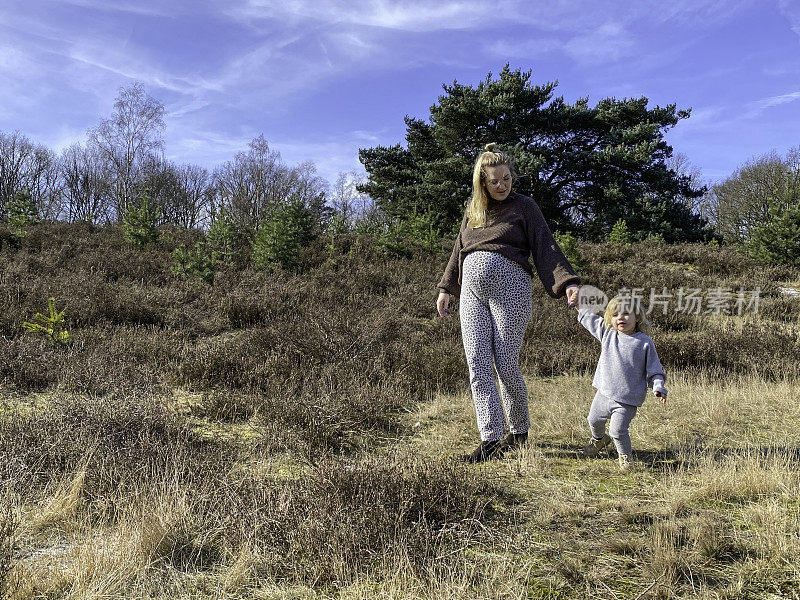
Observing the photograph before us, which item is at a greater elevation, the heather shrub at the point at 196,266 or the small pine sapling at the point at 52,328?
the heather shrub at the point at 196,266

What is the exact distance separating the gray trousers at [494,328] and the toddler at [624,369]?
0.46 metres

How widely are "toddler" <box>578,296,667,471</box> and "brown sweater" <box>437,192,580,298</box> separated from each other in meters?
0.33

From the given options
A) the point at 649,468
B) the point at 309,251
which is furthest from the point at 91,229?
the point at 649,468

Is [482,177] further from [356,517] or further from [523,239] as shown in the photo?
[356,517]

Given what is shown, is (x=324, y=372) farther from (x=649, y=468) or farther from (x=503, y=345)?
(x=649, y=468)

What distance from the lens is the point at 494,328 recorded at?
3.15 m

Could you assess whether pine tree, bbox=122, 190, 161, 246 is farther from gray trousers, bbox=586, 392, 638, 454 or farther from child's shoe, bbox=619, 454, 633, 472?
child's shoe, bbox=619, 454, 633, 472

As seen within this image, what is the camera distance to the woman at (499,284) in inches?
121

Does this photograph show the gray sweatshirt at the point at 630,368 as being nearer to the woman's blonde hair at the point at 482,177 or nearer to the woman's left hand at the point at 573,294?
the woman's left hand at the point at 573,294

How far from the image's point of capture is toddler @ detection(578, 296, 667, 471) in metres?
2.93

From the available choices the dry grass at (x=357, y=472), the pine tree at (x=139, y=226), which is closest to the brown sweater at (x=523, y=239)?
the dry grass at (x=357, y=472)

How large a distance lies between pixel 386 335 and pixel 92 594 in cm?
445

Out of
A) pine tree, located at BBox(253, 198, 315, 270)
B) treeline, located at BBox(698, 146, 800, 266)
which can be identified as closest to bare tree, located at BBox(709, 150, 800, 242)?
treeline, located at BBox(698, 146, 800, 266)

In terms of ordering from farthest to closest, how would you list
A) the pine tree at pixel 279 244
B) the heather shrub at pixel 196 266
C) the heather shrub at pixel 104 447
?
1. the pine tree at pixel 279 244
2. the heather shrub at pixel 196 266
3. the heather shrub at pixel 104 447
